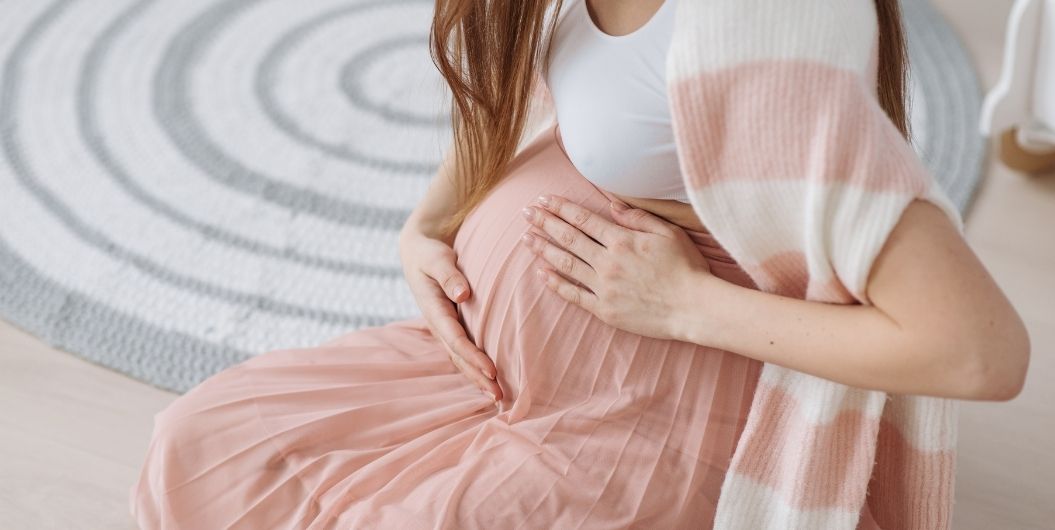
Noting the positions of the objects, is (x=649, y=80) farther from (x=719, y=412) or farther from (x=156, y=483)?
(x=156, y=483)

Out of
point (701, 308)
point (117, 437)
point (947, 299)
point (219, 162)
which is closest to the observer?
point (947, 299)

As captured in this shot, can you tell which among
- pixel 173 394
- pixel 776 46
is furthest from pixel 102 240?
pixel 776 46

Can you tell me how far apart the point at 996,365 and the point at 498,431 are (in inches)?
16.0

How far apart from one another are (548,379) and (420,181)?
93 cm

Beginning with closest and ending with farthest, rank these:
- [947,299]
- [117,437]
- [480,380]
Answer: [947,299]
[480,380]
[117,437]

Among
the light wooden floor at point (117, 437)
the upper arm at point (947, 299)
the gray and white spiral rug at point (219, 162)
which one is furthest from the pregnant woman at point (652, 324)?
the gray and white spiral rug at point (219, 162)

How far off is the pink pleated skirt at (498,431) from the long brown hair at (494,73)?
0.05 metres

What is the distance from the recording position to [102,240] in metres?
1.69

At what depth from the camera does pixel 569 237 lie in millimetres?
941

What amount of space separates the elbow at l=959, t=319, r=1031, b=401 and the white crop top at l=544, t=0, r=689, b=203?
27 cm

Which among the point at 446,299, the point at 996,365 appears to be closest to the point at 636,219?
the point at 446,299

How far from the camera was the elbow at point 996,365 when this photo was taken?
716 mm

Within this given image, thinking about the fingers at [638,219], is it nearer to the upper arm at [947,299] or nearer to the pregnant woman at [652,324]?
the pregnant woman at [652,324]

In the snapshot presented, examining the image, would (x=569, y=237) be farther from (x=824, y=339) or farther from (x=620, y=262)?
(x=824, y=339)
